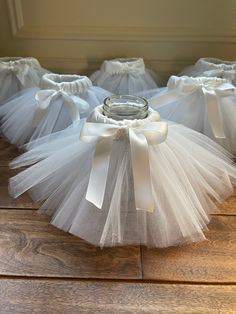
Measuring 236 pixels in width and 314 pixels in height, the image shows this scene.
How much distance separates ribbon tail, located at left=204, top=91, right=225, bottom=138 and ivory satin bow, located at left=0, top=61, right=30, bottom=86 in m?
0.46

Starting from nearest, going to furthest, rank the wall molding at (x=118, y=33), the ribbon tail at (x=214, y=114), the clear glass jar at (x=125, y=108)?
the clear glass jar at (x=125, y=108) → the ribbon tail at (x=214, y=114) → the wall molding at (x=118, y=33)

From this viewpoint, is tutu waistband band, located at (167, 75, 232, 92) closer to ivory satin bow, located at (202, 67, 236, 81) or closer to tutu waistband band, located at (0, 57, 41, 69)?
ivory satin bow, located at (202, 67, 236, 81)

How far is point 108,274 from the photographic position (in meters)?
0.54

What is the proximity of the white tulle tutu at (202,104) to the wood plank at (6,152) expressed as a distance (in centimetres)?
35

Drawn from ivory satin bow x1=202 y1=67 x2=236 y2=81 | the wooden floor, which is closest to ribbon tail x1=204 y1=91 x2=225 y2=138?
ivory satin bow x1=202 y1=67 x2=236 y2=81

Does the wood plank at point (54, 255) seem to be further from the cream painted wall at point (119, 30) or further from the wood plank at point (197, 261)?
the cream painted wall at point (119, 30)

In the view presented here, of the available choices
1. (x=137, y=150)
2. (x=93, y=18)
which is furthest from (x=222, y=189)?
(x=93, y=18)

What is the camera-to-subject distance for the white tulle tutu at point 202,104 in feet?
2.59

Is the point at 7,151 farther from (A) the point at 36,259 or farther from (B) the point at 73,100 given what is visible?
(A) the point at 36,259

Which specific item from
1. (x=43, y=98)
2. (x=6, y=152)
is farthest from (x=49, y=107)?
(x=6, y=152)

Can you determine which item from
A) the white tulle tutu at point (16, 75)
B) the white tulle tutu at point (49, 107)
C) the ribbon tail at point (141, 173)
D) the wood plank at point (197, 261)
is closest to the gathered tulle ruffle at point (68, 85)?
the white tulle tutu at point (49, 107)

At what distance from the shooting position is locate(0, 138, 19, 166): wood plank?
0.82 m

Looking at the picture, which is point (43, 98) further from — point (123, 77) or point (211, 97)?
point (211, 97)

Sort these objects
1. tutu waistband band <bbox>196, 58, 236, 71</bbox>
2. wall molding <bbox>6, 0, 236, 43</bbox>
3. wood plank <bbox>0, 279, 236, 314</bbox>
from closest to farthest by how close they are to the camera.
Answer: wood plank <bbox>0, 279, 236, 314</bbox> < tutu waistband band <bbox>196, 58, 236, 71</bbox> < wall molding <bbox>6, 0, 236, 43</bbox>
